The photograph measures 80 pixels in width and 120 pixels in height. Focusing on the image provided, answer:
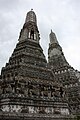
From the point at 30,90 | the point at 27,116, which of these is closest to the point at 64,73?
the point at 30,90

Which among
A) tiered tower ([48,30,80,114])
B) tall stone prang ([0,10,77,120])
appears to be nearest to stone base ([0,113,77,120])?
tall stone prang ([0,10,77,120])

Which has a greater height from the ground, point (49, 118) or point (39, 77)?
point (39, 77)

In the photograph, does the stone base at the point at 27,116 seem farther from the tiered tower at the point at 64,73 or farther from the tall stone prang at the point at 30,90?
the tiered tower at the point at 64,73

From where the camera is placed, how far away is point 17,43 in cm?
3231

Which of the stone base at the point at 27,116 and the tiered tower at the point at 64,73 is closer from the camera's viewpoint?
the stone base at the point at 27,116

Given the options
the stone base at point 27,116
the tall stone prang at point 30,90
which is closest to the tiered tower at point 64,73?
the tall stone prang at point 30,90

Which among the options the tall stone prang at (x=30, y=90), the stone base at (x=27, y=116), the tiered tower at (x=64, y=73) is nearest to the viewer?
the stone base at (x=27, y=116)

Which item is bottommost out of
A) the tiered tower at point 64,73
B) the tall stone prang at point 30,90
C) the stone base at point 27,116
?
the stone base at point 27,116

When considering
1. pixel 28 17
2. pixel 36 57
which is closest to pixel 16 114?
pixel 36 57

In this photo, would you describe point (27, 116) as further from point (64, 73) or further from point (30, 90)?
point (64, 73)

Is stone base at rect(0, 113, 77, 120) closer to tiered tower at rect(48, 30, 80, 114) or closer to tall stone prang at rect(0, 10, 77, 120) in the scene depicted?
tall stone prang at rect(0, 10, 77, 120)

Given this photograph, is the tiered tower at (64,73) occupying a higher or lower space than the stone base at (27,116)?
higher

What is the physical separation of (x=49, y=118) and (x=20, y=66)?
8587 millimetres

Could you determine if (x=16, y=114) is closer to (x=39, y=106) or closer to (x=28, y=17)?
(x=39, y=106)
